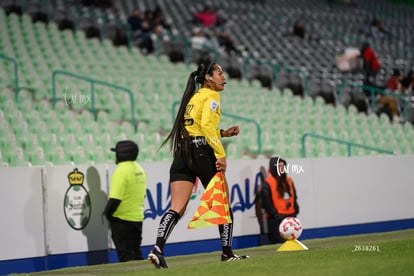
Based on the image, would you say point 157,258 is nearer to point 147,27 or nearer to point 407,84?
point 147,27

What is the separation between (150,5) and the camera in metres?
30.7

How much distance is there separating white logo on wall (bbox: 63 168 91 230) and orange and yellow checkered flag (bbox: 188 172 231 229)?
11.7 feet

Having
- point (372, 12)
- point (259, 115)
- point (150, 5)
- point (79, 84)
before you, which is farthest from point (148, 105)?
point (372, 12)

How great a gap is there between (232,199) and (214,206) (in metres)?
5.60

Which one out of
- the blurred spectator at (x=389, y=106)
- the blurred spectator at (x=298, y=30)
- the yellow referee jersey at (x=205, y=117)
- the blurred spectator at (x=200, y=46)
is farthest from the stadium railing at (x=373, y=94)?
the yellow referee jersey at (x=205, y=117)

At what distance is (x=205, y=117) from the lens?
32.5 ft

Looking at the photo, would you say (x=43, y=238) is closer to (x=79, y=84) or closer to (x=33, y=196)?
(x=33, y=196)

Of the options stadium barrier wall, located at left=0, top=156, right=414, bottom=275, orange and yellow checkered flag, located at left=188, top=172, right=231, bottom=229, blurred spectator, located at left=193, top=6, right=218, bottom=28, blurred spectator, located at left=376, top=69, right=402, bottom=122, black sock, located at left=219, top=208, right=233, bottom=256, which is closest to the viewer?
orange and yellow checkered flag, located at left=188, top=172, right=231, bottom=229

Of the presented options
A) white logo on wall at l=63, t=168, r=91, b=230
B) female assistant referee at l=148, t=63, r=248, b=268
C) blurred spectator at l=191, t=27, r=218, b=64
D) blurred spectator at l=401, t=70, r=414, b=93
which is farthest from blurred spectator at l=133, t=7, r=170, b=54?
female assistant referee at l=148, t=63, r=248, b=268

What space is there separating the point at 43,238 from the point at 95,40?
41.3 ft

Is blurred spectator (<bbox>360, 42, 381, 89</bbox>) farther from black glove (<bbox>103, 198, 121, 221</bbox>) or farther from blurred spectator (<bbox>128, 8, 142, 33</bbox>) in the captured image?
black glove (<bbox>103, 198, 121, 221</bbox>)

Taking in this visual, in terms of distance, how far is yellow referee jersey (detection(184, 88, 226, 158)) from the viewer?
32.5ft

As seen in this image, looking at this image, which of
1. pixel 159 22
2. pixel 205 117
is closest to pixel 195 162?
pixel 205 117

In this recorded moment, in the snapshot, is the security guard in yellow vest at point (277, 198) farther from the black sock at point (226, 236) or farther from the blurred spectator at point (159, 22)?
the blurred spectator at point (159, 22)
